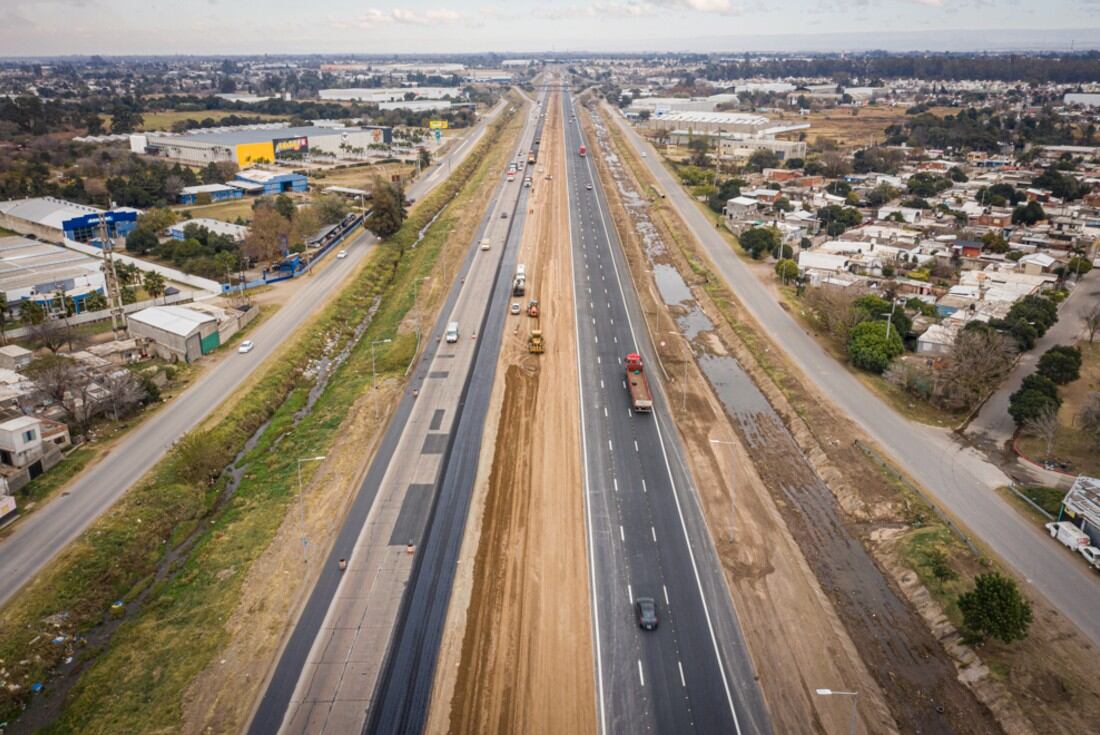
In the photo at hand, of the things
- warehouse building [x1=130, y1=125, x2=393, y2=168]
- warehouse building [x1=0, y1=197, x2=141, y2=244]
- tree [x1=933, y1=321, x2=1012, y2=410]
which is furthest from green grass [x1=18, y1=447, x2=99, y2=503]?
warehouse building [x1=130, y1=125, x2=393, y2=168]

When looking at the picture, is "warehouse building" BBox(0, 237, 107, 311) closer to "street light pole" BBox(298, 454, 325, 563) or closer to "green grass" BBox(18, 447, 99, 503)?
"green grass" BBox(18, 447, 99, 503)

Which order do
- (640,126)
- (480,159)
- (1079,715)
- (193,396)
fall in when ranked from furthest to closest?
(640,126)
(480,159)
(193,396)
(1079,715)

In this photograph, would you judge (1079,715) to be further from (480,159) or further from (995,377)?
(480,159)

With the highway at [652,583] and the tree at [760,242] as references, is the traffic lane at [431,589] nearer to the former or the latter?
the highway at [652,583]

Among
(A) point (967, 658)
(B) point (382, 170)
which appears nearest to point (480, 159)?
(B) point (382, 170)

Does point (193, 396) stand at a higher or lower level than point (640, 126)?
lower
